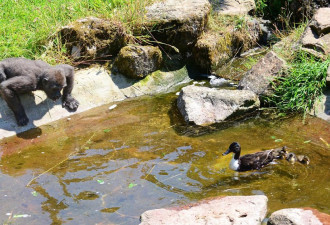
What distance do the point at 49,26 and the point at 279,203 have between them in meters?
6.26

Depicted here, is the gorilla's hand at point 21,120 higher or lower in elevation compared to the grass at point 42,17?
lower

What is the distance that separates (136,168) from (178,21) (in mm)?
4517

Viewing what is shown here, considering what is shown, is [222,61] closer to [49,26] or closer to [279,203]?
[49,26]

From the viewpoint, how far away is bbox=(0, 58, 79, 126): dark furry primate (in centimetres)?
814

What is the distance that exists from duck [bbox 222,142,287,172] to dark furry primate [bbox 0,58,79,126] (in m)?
3.50

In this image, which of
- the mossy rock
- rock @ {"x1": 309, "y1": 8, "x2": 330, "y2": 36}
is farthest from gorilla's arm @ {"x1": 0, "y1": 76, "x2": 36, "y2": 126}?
rock @ {"x1": 309, "y1": 8, "x2": 330, "y2": 36}

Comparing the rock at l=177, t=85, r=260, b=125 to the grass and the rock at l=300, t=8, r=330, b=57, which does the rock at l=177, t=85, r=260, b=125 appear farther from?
the grass

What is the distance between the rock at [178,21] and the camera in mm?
10312

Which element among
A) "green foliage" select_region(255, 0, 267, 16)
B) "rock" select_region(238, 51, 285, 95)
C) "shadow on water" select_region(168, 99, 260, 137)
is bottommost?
"shadow on water" select_region(168, 99, 260, 137)

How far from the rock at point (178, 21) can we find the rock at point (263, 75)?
187 centimetres

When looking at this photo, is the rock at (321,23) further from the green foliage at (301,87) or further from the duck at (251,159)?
the duck at (251,159)

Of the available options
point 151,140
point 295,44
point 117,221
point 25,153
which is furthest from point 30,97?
point 295,44

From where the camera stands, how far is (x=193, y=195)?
6137 mm

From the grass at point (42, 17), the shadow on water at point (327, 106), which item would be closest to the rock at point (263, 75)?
the shadow on water at point (327, 106)
